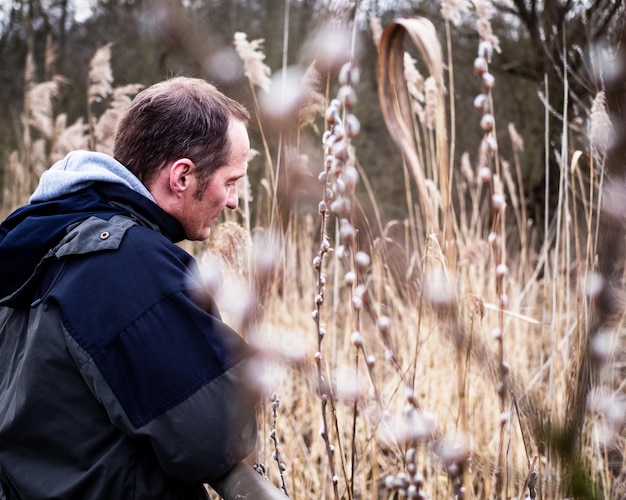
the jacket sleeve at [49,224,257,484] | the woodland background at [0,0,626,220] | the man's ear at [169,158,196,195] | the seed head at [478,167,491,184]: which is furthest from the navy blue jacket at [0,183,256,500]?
the woodland background at [0,0,626,220]

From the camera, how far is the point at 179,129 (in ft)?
4.26

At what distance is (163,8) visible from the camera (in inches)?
24.7

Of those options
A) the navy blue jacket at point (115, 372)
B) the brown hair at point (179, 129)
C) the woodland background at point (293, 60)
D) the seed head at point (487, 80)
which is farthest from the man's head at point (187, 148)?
the woodland background at point (293, 60)

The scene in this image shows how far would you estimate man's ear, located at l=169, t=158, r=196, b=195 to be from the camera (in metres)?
1.29

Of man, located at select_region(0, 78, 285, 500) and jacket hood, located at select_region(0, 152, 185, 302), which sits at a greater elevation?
jacket hood, located at select_region(0, 152, 185, 302)

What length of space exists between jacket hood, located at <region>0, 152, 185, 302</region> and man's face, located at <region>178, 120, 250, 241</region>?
1.2 inches

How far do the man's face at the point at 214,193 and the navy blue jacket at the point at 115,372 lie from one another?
0.19m

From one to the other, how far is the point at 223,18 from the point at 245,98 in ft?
19.9

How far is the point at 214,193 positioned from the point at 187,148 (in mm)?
103

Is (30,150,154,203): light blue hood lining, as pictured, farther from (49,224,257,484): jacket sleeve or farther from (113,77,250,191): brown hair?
(49,224,257,484): jacket sleeve

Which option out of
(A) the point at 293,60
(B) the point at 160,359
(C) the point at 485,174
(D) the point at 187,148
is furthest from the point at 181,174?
(A) the point at 293,60

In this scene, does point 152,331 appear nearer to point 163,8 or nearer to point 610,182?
point 163,8

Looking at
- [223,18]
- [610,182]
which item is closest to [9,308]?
[610,182]

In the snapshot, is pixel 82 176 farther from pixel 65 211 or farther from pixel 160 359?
pixel 160 359
